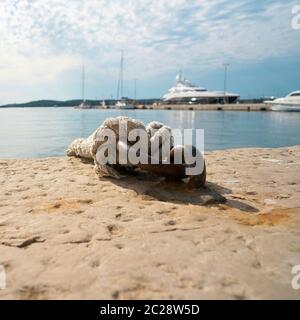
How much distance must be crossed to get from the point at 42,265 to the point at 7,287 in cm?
29

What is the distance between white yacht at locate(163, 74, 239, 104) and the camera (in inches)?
3516

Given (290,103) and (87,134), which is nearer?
(87,134)

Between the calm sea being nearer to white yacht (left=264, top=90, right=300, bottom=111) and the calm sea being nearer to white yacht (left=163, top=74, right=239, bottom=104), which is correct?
white yacht (left=264, top=90, right=300, bottom=111)

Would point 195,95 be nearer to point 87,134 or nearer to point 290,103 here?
point 290,103

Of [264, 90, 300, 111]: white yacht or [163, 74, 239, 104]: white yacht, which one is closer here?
[264, 90, 300, 111]: white yacht

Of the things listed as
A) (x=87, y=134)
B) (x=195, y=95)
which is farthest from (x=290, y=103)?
(x=87, y=134)

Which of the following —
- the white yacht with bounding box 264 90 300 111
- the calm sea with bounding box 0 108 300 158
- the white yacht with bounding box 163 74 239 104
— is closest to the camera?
the calm sea with bounding box 0 108 300 158

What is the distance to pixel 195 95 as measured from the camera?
9006 centimetres

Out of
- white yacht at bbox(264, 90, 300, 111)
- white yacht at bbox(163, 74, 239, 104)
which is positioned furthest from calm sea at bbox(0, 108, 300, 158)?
white yacht at bbox(163, 74, 239, 104)

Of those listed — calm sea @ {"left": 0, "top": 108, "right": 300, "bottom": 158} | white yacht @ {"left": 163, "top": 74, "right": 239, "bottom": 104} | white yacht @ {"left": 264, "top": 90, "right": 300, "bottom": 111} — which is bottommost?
calm sea @ {"left": 0, "top": 108, "right": 300, "bottom": 158}

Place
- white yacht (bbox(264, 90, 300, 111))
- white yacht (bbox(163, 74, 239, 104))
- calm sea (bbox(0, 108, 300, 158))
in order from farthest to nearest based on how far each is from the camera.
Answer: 1. white yacht (bbox(163, 74, 239, 104))
2. white yacht (bbox(264, 90, 300, 111))
3. calm sea (bbox(0, 108, 300, 158))

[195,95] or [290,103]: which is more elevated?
[195,95]

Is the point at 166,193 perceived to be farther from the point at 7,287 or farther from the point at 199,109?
the point at 199,109

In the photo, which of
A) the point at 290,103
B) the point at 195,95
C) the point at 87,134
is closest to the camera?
the point at 87,134
